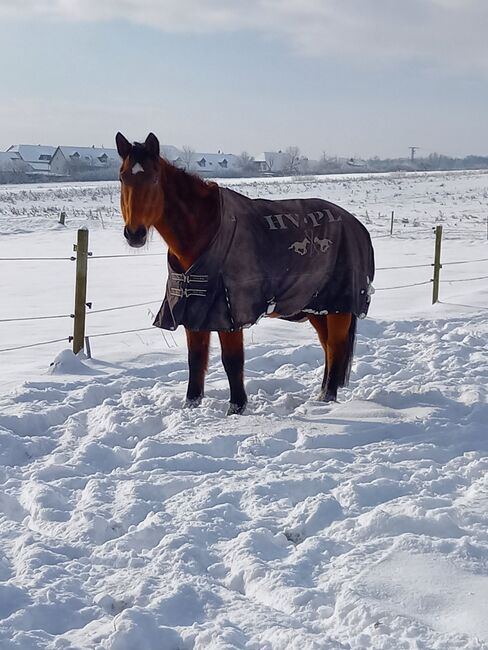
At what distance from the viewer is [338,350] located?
5.23 m

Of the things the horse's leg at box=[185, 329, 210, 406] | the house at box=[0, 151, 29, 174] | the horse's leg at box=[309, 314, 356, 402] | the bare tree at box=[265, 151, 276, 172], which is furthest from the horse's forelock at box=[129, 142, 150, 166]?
the bare tree at box=[265, 151, 276, 172]

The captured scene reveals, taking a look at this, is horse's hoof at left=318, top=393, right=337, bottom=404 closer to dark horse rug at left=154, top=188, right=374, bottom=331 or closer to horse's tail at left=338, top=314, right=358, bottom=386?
horse's tail at left=338, top=314, right=358, bottom=386

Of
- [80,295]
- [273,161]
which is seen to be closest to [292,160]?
[273,161]

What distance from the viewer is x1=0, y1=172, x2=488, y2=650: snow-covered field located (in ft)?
7.75

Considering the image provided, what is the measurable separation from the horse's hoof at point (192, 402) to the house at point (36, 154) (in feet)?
268

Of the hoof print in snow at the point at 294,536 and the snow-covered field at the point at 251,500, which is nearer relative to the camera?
the snow-covered field at the point at 251,500

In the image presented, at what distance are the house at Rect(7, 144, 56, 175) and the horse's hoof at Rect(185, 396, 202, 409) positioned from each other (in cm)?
8175

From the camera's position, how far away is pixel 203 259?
4473 mm

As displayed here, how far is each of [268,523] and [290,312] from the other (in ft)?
7.04

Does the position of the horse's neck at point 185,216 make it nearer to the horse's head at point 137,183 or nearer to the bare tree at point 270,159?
the horse's head at point 137,183

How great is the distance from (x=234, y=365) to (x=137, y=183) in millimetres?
1368

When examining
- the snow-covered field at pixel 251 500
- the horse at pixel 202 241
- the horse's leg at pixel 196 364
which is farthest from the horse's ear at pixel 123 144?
the snow-covered field at pixel 251 500

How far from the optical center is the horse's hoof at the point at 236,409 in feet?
15.4

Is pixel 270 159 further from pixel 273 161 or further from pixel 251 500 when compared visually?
pixel 251 500
